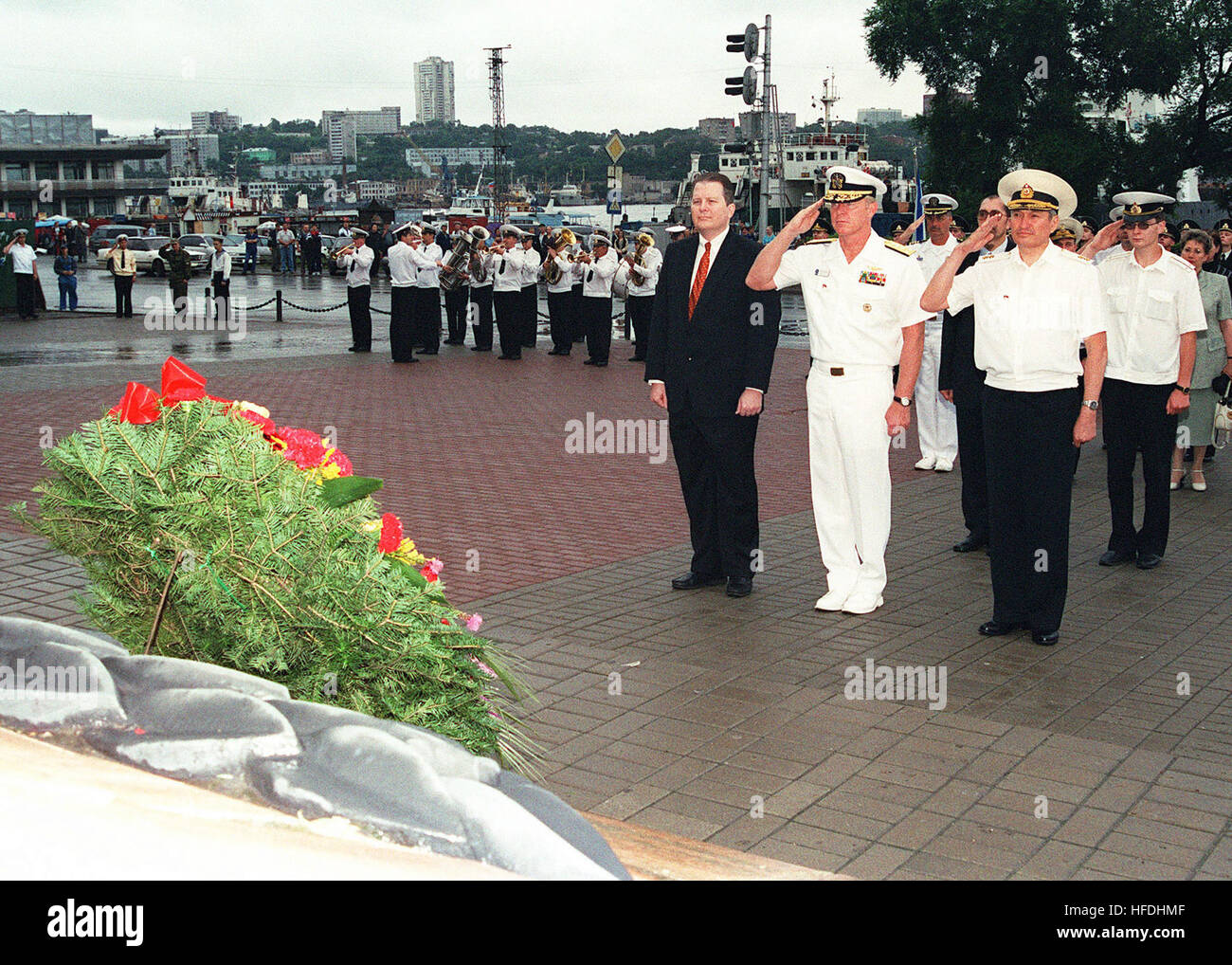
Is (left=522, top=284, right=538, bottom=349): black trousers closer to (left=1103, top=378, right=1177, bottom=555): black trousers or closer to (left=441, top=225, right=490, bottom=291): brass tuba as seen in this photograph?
(left=441, top=225, right=490, bottom=291): brass tuba

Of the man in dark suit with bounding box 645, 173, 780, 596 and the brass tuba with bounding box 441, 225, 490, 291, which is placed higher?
the brass tuba with bounding box 441, 225, 490, 291

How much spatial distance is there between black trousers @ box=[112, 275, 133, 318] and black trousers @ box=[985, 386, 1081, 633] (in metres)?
25.8

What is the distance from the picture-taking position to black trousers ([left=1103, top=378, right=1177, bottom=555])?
8266 mm

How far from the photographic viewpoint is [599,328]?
2039 centimetres

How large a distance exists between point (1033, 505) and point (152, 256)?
1802 inches

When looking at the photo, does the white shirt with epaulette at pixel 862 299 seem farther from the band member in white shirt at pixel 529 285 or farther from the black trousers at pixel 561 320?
the black trousers at pixel 561 320

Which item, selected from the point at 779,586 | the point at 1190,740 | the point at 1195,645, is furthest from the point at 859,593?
the point at 1190,740

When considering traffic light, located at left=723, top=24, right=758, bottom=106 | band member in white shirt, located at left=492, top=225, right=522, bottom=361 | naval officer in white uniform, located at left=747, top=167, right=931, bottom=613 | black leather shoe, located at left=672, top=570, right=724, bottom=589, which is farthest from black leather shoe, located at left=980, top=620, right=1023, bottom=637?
traffic light, located at left=723, top=24, right=758, bottom=106

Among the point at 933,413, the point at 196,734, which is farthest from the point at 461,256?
the point at 196,734

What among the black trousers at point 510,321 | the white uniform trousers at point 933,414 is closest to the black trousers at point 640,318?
the black trousers at point 510,321

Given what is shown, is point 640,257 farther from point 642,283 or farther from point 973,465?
point 973,465

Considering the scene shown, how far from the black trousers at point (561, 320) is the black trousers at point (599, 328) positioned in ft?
5.62

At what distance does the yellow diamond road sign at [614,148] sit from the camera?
3434cm

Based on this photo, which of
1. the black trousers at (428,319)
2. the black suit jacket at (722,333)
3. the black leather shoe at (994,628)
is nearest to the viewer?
the black leather shoe at (994,628)
